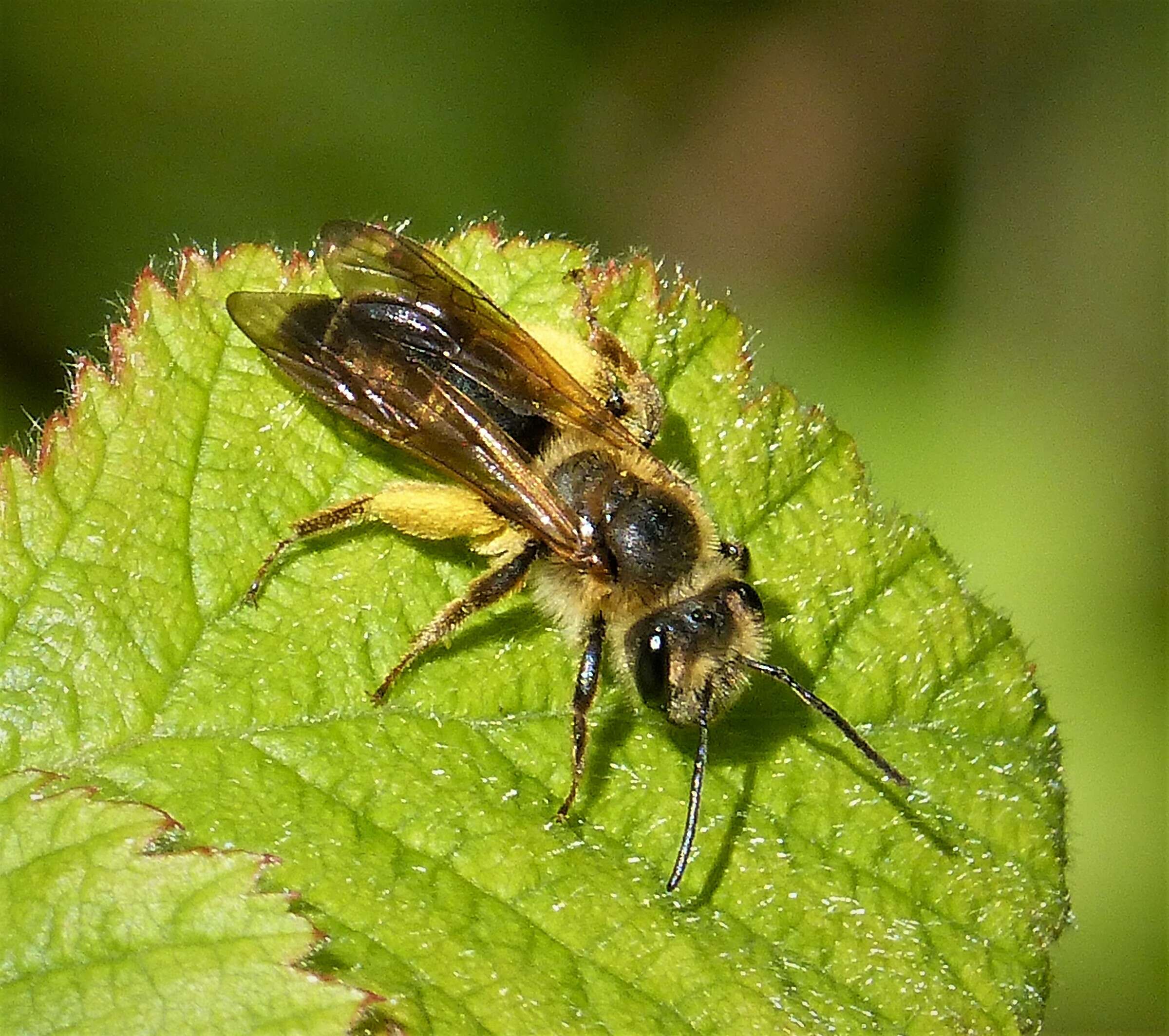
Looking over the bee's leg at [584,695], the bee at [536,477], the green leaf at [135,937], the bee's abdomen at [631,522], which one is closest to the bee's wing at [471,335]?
the bee at [536,477]

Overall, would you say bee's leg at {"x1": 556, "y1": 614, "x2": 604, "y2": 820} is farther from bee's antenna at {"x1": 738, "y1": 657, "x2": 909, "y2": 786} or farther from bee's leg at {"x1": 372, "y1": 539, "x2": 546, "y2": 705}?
bee's antenna at {"x1": 738, "y1": 657, "x2": 909, "y2": 786}

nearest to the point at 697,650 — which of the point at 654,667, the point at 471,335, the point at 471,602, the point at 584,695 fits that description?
the point at 654,667

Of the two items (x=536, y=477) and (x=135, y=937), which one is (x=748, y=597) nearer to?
(x=536, y=477)

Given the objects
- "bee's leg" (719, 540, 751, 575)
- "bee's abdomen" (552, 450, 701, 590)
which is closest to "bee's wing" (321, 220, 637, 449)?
"bee's abdomen" (552, 450, 701, 590)

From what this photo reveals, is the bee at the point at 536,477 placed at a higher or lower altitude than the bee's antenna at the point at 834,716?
higher

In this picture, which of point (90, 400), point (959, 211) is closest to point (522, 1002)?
point (90, 400)

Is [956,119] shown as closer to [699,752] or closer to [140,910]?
[699,752]

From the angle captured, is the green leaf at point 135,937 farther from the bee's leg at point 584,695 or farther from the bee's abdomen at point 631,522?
the bee's abdomen at point 631,522
